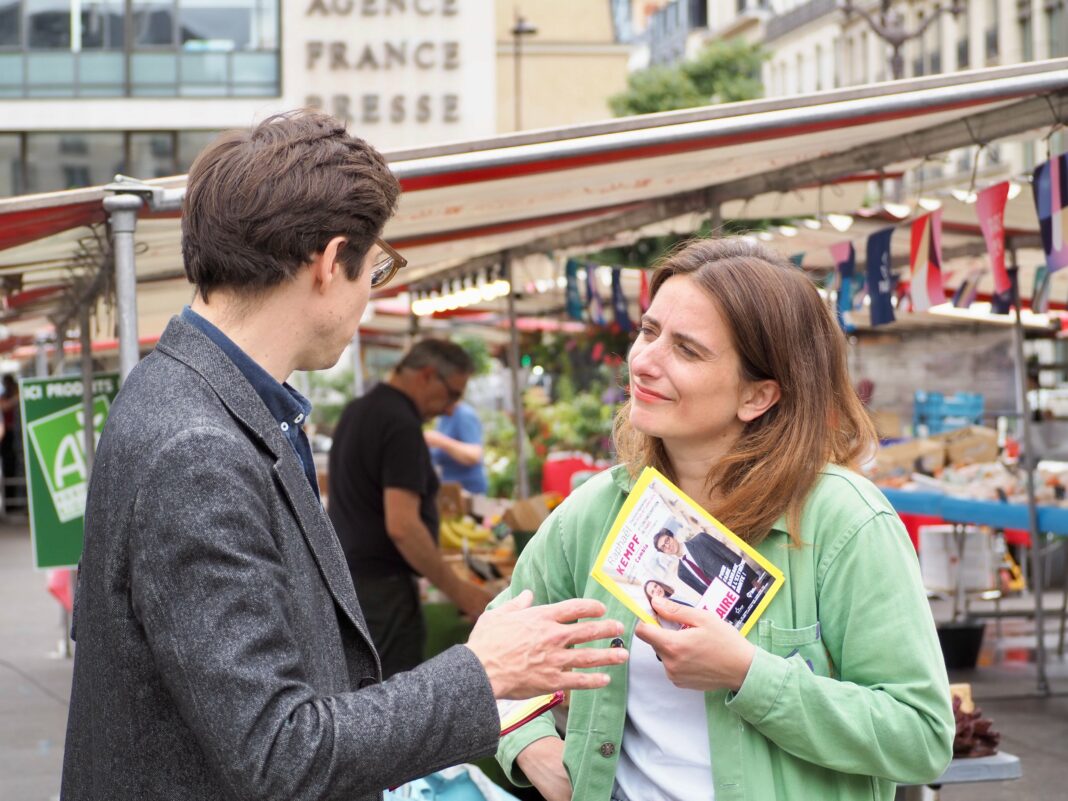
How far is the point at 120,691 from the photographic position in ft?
5.42

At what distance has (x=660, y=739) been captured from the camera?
7.09ft

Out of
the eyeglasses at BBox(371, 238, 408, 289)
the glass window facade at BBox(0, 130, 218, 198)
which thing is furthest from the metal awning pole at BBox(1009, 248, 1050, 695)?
the glass window facade at BBox(0, 130, 218, 198)

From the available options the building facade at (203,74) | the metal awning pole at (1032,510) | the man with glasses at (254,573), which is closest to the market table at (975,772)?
the man with glasses at (254,573)

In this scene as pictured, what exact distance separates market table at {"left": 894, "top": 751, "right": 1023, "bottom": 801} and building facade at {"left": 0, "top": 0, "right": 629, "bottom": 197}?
953 inches

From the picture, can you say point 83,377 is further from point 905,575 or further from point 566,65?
point 566,65

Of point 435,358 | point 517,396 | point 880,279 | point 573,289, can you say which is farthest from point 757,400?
point 517,396

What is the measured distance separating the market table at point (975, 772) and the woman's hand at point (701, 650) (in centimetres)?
189

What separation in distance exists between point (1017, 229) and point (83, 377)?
5457mm

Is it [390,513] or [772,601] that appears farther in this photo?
[390,513]

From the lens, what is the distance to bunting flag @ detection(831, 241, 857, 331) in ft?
26.9

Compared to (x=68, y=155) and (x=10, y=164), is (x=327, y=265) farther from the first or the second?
(x=10, y=164)

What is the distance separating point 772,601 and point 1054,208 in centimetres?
375

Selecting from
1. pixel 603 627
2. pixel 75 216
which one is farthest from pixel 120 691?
pixel 75 216

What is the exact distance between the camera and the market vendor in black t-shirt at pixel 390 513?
583 cm
